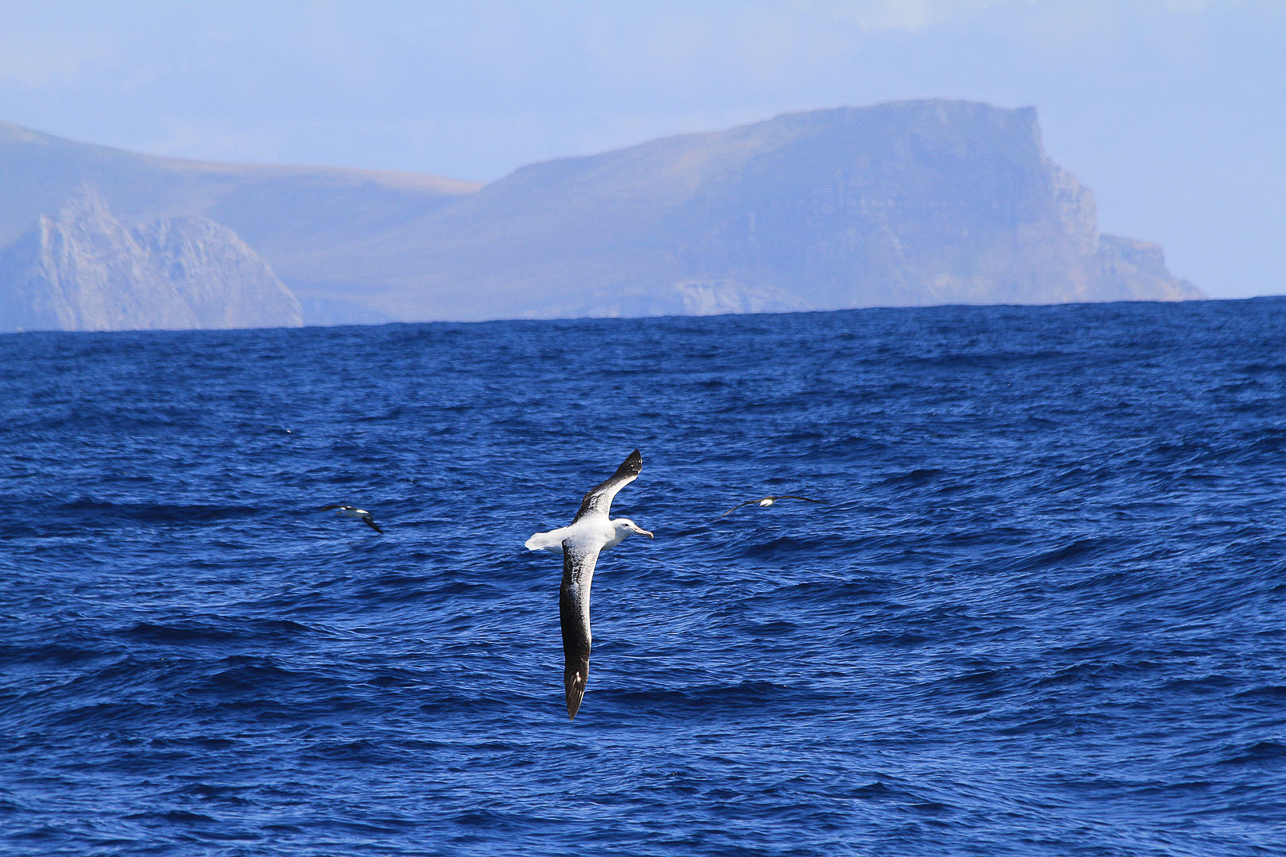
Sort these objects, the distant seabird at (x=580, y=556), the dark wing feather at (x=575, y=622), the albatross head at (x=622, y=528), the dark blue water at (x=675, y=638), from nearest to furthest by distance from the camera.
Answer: the dark wing feather at (x=575, y=622), the distant seabird at (x=580, y=556), the dark blue water at (x=675, y=638), the albatross head at (x=622, y=528)

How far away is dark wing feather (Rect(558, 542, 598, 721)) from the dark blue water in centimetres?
228

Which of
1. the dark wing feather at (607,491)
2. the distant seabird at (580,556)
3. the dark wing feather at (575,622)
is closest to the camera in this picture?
the dark wing feather at (575,622)

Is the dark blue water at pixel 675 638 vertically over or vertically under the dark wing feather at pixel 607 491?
under

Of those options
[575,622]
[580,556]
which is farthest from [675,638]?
[575,622]

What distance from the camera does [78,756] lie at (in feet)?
51.2

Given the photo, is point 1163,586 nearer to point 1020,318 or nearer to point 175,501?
point 175,501

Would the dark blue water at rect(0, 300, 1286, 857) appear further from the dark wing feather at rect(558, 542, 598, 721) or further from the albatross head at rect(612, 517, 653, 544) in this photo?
the albatross head at rect(612, 517, 653, 544)

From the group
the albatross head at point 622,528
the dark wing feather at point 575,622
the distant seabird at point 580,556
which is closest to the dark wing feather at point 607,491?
the distant seabird at point 580,556

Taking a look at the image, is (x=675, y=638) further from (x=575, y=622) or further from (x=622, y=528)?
(x=575, y=622)

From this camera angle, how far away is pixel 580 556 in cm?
1364

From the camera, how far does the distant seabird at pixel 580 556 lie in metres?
11.8

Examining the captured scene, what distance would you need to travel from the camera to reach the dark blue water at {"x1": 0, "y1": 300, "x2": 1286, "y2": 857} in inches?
533

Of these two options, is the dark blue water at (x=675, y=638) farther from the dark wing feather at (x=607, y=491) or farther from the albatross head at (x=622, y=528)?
the dark wing feather at (x=607, y=491)

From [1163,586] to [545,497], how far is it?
1322cm
